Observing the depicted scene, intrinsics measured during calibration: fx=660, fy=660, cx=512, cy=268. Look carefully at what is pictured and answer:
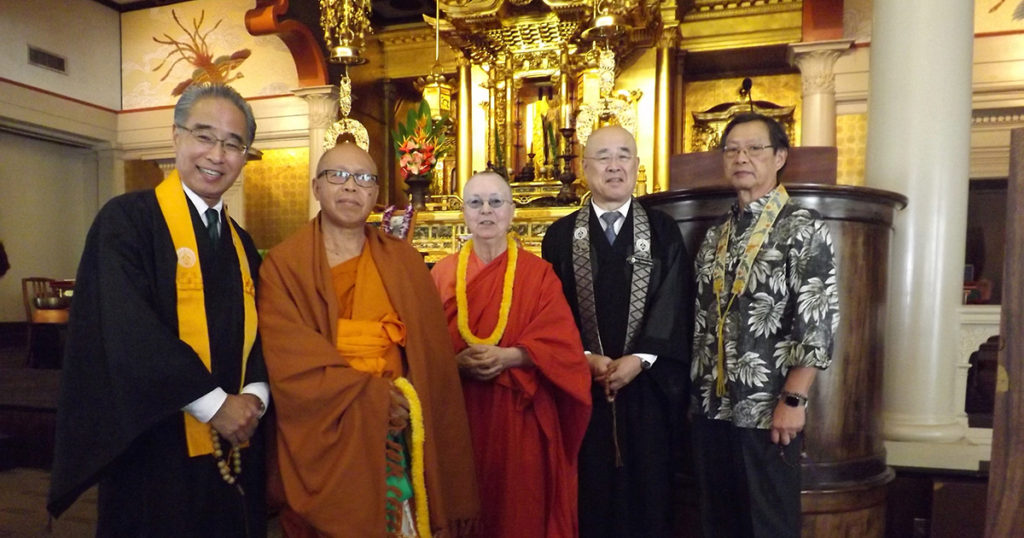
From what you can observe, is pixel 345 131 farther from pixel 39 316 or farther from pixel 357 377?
pixel 357 377

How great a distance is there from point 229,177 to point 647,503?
1.53 metres

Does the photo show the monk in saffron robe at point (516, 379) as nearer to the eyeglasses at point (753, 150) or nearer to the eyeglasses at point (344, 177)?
the eyeglasses at point (344, 177)

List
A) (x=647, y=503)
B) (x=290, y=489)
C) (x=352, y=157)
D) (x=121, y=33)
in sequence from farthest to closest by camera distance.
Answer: (x=121, y=33)
(x=647, y=503)
(x=352, y=157)
(x=290, y=489)

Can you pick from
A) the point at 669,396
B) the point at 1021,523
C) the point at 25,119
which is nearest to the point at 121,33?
the point at 25,119

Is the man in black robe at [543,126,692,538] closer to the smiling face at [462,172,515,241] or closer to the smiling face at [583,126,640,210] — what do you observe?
the smiling face at [583,126,640,210]

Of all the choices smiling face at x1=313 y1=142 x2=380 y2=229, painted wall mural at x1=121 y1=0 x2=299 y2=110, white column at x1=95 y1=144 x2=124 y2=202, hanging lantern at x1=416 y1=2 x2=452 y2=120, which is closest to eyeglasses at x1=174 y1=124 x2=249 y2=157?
smiling face at x1=313 y1=142 x2=380 y2=229

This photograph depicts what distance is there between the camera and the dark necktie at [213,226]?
1.63 m

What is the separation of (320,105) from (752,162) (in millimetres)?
6526

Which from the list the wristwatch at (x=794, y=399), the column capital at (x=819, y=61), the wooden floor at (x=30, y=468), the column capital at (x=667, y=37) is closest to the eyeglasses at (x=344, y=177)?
the wristwatch at (x=794, y=399)

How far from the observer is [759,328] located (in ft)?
6.02

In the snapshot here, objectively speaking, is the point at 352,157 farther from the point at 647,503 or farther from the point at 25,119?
the point at 25,119

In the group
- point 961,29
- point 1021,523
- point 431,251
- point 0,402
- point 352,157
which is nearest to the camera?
point 1021,523

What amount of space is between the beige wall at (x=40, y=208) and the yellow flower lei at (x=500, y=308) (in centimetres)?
840

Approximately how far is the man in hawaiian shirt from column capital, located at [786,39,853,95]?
4.90 meters
